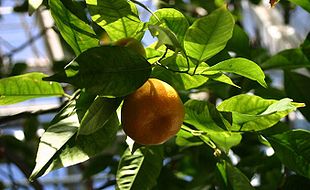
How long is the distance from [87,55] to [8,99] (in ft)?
0.62

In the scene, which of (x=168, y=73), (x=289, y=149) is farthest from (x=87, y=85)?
(x=289, y=149)

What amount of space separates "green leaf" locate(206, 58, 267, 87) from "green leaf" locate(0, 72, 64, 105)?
22 centimetres

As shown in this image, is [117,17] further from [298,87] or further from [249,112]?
[298,87]

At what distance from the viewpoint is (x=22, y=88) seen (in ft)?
2.34

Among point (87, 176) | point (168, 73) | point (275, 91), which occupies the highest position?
point (168, 73)

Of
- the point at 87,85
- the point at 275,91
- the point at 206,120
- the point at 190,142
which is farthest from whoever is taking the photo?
the point at 275,91

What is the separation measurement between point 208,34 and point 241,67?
61mm

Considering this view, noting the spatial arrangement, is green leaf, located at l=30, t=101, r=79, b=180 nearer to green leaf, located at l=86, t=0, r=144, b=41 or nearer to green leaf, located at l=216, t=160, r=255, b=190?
green leaf, located at l=86, t=0, r=144, b=41

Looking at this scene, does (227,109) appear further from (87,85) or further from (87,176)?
(87,176)

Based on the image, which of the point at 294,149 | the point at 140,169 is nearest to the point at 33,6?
the point at 140,169

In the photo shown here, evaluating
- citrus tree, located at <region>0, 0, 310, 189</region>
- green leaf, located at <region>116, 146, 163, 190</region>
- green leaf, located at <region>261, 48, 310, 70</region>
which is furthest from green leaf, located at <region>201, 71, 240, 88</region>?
green leaf, located at <region>261, 48, 310, 70</region>

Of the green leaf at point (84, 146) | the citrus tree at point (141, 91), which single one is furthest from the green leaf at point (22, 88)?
the green leaf at point (84, 146)

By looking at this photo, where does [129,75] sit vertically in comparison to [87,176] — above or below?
above

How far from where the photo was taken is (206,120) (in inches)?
26.9
